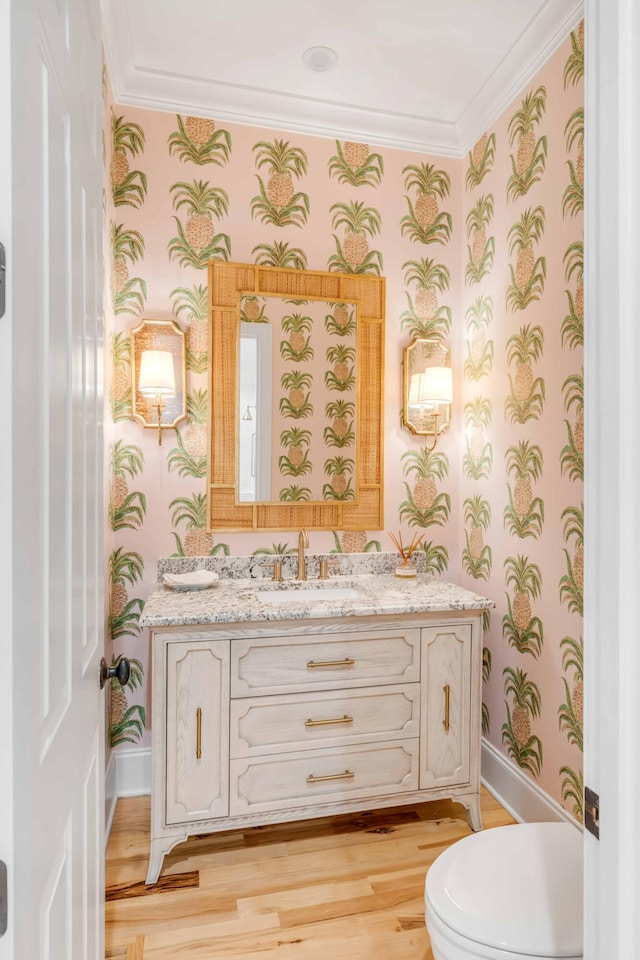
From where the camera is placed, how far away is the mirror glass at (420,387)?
8.57 feet

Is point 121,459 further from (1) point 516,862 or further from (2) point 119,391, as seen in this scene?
(1) point 516,862

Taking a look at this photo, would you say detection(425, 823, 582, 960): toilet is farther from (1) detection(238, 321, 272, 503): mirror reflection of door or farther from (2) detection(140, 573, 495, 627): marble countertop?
(1) detection(238, 321, 272, 503): mirror reflection of door

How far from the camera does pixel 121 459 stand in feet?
7.67

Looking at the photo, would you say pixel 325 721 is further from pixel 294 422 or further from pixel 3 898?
pixel 3 898

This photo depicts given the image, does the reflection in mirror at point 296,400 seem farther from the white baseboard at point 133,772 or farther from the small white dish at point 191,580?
the white baseboard at point 133,772

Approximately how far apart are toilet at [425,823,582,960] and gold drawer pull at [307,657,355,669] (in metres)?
0.70

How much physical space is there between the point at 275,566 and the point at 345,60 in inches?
78.4

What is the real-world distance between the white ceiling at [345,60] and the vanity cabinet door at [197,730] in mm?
2127

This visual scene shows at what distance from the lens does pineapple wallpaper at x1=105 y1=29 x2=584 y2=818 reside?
6.60 ft

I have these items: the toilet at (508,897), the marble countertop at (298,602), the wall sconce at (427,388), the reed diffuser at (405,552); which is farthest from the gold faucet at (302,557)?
the toilet at (508,897)

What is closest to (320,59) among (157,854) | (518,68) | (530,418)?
(518,68)

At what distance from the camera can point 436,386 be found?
255cm

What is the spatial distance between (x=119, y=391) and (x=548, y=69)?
199 cm
